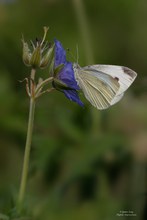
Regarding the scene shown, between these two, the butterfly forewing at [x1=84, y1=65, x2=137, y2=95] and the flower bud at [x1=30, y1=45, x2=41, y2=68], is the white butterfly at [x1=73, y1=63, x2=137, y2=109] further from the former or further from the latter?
the flower bud at [x1=30, y1=45, x2=41, y2=68]

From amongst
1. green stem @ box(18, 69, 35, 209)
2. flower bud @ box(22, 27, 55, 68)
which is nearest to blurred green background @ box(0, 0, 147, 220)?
green stem @ box(18, 69, 35, 209)

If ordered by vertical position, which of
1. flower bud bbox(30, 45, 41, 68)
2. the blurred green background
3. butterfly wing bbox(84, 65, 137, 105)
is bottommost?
the blurred green background

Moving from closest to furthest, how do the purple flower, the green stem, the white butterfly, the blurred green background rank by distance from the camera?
1. the green stem
2. the purple flower
3. the white butterfly
4. the blurred green background

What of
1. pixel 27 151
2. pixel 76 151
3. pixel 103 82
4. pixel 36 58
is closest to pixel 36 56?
pixel 36 58

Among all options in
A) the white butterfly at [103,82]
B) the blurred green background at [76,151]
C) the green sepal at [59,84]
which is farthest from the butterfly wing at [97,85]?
the blurred green background at [76,151]

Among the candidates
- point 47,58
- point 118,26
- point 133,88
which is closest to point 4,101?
point 133,88

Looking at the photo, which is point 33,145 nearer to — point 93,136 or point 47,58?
point 93,136

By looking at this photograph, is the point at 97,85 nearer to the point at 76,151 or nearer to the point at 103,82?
the point at 103,82
